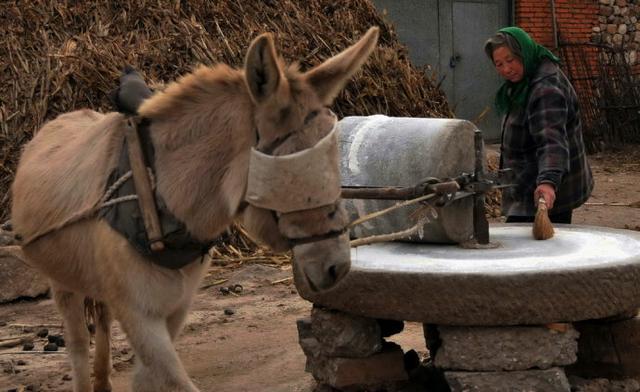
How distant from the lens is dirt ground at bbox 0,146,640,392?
5094 millimetres

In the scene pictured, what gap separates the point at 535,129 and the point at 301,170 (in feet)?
7.75

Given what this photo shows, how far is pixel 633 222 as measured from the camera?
9.80m

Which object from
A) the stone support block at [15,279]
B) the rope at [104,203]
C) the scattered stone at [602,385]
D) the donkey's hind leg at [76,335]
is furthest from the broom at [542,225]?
the stone support block at [15,279]

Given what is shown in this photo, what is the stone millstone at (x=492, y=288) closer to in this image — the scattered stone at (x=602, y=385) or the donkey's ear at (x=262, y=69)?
the scattered stone at (x=602, y=385)

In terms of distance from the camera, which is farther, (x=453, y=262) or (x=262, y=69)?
(x=453, y=262)

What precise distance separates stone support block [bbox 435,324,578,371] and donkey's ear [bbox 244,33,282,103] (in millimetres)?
1511

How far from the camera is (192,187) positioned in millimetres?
3301

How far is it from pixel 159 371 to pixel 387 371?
4.49 ft

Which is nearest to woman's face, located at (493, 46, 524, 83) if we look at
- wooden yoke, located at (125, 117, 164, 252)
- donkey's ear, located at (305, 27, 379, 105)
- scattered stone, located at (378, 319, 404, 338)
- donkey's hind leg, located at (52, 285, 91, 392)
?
scattered stone, located at (378, 319, 404, 338)

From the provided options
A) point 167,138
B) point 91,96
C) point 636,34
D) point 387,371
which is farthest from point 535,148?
point 636,34

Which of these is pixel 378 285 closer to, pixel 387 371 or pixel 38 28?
pixel 387 371

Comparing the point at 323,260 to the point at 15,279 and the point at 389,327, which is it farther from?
the point at 15,279

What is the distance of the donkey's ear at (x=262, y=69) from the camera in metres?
2.89

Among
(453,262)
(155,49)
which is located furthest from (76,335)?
(155,49)
